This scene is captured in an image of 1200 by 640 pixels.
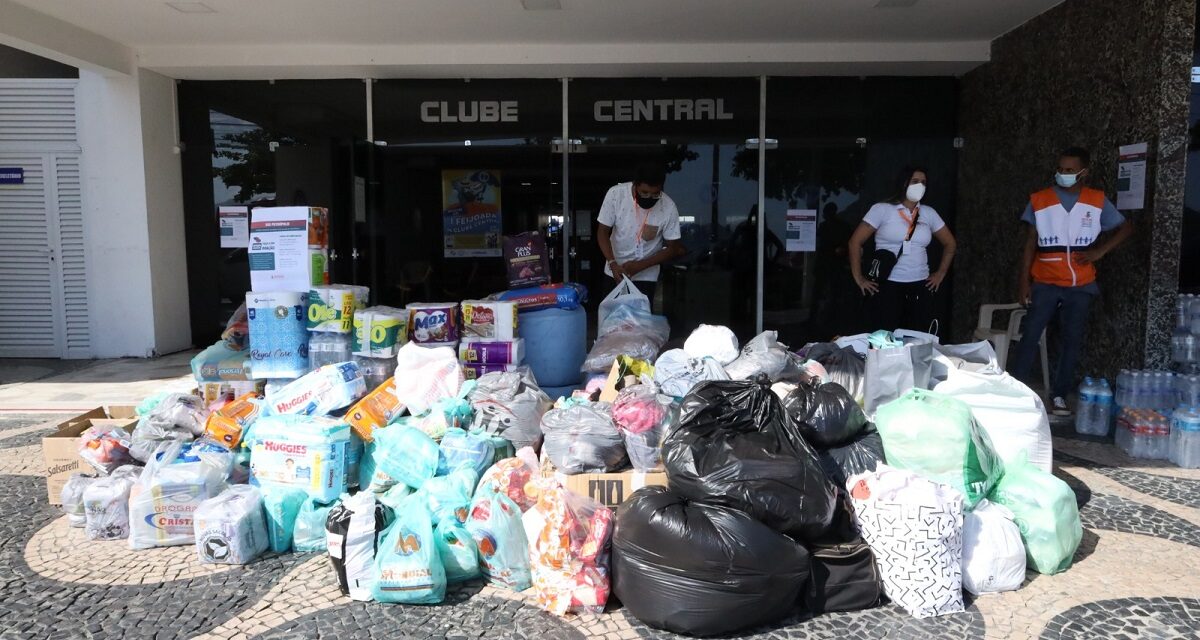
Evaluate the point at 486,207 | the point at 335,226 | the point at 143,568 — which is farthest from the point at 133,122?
the point at 143,568

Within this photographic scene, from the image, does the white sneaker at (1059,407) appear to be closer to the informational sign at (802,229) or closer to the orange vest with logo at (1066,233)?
the orange vest with logo at (1066,233)

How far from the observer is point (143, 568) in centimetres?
289

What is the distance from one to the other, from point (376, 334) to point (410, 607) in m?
1.82

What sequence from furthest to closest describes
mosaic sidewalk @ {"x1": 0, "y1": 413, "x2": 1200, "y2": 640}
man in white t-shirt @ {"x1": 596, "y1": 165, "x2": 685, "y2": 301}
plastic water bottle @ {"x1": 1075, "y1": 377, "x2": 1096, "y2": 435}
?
man in white t-shirt @ {"x1": 596, "y1": 165, "x2": 685, "y2": 301} → plastic water bottle @ {"x1": 1075, "y1": 377, "x2": 1096, "y2": 435} → mosaic sidewalk @ {"x1": 0, "y1": 413, "x2": 1200, "y2": 640}

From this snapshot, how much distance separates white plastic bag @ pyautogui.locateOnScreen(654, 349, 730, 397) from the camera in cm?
361

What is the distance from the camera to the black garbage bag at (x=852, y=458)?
9.77ft

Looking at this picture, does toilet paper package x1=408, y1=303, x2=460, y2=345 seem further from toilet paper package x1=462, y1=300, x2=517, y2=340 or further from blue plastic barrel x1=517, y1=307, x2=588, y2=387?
blue plastic barrel x1=517, y1=307, x2=588, y2=387

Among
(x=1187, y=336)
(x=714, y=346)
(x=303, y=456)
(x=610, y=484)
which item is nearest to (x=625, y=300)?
(x=714, y=346)

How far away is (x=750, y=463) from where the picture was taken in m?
2.56

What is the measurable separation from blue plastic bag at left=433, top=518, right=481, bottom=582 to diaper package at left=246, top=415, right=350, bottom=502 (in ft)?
2.48

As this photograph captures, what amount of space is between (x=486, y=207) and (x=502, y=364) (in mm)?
3500

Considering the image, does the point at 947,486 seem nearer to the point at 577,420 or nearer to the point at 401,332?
the point at 577,420

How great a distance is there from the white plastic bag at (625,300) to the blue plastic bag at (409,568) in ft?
7.87

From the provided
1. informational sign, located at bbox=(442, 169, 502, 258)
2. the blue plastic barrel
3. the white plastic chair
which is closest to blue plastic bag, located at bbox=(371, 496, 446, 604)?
the blue plastic barrel
